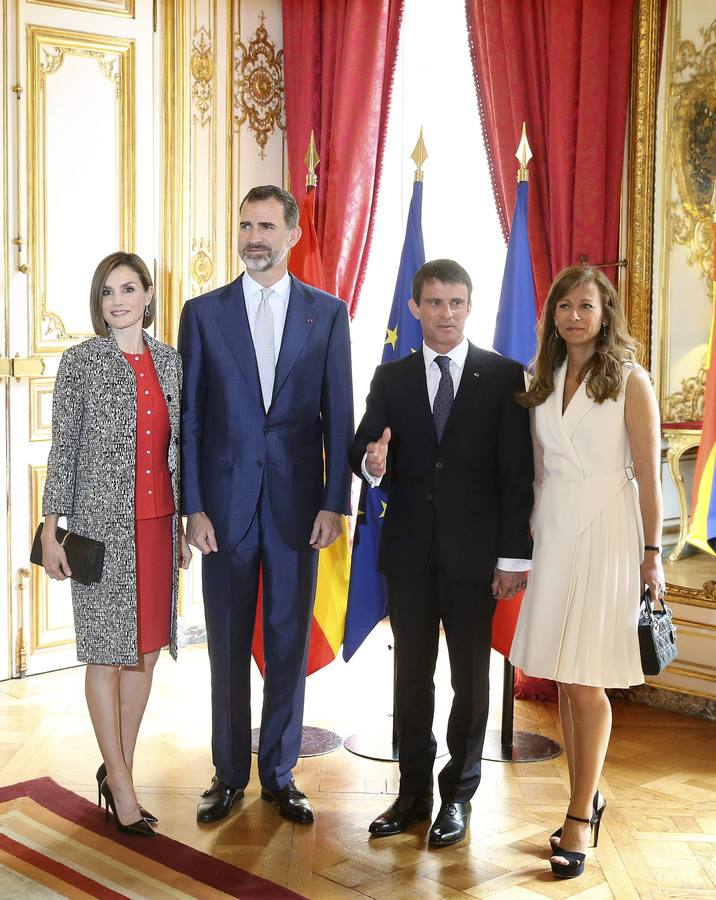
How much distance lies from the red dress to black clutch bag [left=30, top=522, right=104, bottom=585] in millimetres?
140

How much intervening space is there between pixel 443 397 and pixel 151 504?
84 cm

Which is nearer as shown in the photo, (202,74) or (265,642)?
(265,642)

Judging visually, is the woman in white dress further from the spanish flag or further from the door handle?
the door handle

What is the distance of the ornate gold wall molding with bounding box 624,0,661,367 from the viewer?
420 cm

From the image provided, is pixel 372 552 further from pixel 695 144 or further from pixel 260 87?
pixel 260 87

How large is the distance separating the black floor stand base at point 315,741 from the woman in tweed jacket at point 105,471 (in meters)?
0.95

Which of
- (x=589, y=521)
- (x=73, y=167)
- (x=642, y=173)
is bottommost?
(x=589, y=521)

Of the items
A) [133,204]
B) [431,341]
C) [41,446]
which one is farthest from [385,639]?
[431,341]

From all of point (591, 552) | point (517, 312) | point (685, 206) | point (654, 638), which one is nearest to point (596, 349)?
point (591, 552)

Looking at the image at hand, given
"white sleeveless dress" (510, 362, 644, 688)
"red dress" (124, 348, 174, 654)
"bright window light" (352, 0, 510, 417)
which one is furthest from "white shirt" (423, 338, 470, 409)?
"bright window light" (352, 0, 510, 417)

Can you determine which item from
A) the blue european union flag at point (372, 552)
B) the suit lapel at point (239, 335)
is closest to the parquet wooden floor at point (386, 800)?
the blue european union flag at point (372, 552)

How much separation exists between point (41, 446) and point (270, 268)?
196cm

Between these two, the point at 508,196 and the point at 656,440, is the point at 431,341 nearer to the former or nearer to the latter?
the point at 656,440

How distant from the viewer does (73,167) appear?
4824 mm
